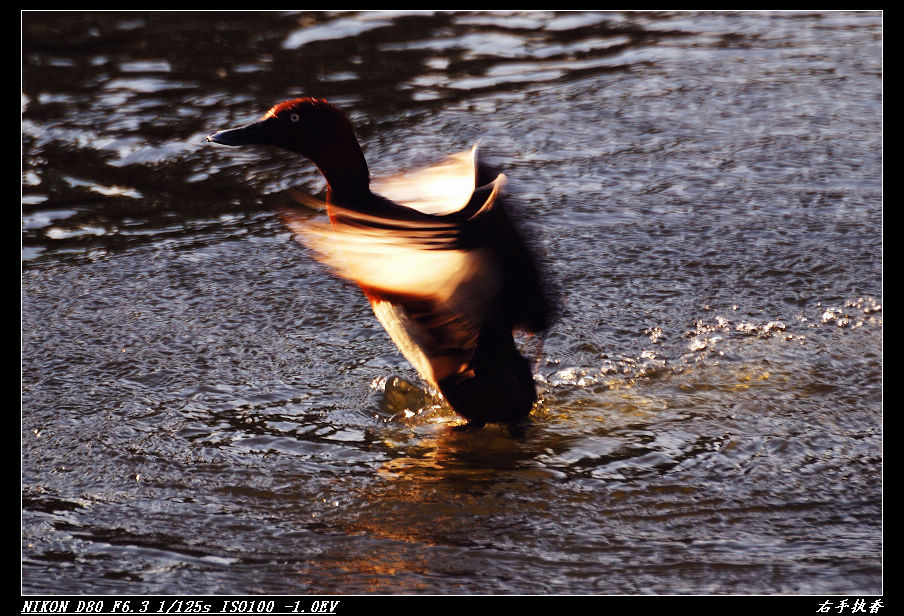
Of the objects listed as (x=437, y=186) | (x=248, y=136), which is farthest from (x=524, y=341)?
(x=248, y=136)

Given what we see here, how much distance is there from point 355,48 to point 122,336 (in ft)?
10.6

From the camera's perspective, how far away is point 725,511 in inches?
105

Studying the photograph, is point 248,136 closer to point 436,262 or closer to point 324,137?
point 324,137

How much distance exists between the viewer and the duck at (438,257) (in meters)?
2.61

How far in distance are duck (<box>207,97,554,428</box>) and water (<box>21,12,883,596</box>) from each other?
0.23m

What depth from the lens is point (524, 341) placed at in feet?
11.8

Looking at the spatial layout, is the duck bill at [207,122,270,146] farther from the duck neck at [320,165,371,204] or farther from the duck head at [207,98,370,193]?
the duck neck at [320,165,371,204]

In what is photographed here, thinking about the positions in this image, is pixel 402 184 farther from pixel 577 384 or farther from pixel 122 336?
pixel 122 336

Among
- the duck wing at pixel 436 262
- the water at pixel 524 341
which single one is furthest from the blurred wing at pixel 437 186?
the water at pixel 524 341

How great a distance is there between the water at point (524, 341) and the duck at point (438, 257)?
0.75 feet

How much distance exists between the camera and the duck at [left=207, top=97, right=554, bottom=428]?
261 centimetres

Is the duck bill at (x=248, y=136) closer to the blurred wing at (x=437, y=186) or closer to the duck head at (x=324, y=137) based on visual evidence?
the duck head at (x=324, y=137)

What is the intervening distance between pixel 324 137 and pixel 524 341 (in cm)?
111

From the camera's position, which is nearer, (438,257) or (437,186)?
(438,257)
